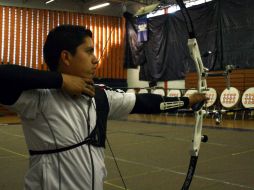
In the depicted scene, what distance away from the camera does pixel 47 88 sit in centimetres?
112

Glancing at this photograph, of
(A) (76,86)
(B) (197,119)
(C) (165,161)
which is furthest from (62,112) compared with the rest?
(C) (165,161)

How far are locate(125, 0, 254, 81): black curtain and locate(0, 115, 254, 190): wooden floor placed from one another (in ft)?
11.7

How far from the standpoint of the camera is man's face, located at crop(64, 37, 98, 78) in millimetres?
1237

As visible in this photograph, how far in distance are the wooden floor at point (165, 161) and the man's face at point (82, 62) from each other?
1.80m

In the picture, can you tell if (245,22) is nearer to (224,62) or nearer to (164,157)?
(224,62)

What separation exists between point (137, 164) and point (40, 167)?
2.68m

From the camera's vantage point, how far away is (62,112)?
119 centimetres

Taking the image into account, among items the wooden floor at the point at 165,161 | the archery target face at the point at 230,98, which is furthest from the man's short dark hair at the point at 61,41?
the archery target face at the point at 230,98

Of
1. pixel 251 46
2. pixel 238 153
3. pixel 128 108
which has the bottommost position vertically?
pixel 238 153

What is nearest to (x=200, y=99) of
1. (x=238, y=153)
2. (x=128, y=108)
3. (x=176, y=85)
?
(x=128, y=108)

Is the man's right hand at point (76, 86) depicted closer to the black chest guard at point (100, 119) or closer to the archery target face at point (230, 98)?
the black chest guard at point (100, 119)

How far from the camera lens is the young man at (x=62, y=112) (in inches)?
43.8

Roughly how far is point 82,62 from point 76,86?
123 mm

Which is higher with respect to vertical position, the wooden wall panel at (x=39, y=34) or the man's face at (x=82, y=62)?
the wooden wall panel at (x=39, y=34)
